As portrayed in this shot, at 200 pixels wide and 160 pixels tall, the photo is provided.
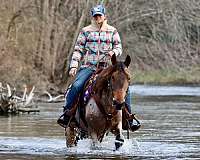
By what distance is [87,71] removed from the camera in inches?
536

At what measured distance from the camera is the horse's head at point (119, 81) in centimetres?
1214

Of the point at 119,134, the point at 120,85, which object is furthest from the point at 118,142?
the point at 120,85

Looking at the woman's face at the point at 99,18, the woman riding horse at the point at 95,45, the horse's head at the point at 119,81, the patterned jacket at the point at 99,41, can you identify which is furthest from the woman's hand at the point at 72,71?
the horse's head at the point at 119,81

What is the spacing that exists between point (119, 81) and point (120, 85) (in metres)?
0.07

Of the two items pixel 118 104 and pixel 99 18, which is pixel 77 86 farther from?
pixel 118 104

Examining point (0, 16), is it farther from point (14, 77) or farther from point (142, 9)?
point (142, 9)

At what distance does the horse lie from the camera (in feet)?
40.1

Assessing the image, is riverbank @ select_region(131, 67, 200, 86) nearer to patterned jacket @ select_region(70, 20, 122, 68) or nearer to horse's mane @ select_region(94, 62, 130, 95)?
patterned jacket @ select_region(70, 20, 122, 68)

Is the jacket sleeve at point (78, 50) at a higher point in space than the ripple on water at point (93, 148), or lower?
higher

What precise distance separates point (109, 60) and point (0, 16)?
85.3 ft

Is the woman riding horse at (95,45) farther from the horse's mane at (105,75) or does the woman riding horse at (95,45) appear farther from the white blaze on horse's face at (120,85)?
the white blaze on horse's face at (120,85)

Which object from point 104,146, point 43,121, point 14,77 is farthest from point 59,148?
point 14,77

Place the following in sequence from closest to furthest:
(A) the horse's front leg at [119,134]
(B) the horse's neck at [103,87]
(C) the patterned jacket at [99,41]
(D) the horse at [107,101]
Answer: (D) the horse at [107,101] → (B) the horse's neck at [103,87] → (A) the horse's front leg at [119,134] → (C) the patterned jacket at [99,41]

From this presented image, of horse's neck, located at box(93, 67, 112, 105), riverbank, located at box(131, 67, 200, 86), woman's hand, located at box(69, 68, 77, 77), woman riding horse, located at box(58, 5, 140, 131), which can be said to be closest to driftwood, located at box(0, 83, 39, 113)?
woman's hand, located at box(69, 68, 77, 77)
